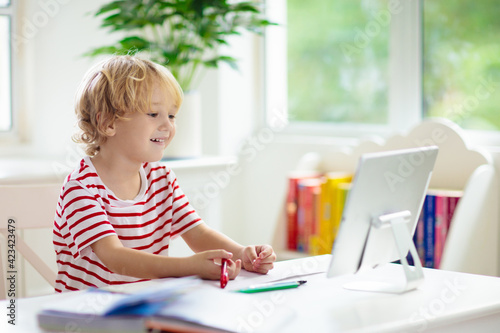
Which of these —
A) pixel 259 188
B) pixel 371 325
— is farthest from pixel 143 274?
pixel 259 188

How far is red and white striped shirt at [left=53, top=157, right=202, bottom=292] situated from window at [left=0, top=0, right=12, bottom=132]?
1639 millimetres

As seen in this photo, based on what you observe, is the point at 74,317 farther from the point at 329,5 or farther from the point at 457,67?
the point at 329,5

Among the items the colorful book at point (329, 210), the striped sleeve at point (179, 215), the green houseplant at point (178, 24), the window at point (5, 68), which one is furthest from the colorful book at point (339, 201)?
the window at point (5, 68)

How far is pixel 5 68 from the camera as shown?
2.85 metres

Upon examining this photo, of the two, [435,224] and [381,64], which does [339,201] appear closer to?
[435,224]

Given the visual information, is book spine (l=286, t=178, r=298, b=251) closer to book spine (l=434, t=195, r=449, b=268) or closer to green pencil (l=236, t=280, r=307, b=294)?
book spine (l=434, t=195, r=449, b=268)

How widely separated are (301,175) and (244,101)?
685 millimetres

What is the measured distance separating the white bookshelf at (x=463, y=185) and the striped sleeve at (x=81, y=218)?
1.15m

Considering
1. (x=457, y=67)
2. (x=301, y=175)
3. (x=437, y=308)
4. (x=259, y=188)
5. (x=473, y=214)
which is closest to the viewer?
(x=437, y=308)

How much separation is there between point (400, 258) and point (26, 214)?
79cm

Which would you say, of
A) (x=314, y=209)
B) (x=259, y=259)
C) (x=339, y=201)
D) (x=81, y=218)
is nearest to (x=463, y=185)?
(x=339, y=201)

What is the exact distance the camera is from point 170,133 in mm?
1379

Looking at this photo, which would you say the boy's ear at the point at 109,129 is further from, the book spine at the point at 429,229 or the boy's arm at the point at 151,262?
the book spine at the point at 429,229

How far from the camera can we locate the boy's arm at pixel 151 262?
1163mm
